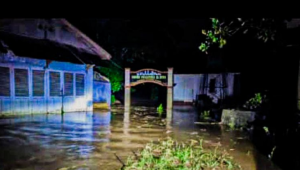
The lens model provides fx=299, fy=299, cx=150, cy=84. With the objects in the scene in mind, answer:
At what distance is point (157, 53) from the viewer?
90.0 ft

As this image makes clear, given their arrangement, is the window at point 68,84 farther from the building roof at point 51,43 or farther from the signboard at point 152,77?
the signboard at point 152,77

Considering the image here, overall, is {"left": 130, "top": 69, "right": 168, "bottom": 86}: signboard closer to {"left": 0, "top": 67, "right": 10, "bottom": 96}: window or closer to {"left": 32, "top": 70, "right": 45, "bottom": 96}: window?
{"left": 32, "top": 70, "right": 45, "bottom": 96}: window

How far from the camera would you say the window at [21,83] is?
1560 cm

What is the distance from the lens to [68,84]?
18.7 m

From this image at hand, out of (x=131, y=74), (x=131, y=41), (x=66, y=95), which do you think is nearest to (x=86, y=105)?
(x=66, y=95)

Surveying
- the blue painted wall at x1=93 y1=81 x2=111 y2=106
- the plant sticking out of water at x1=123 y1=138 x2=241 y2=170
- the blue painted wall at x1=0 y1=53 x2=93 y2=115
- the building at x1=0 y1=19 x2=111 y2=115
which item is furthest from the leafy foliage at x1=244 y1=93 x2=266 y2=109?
the blue painted wall at x1=93 y1=81 x2=111 y2=106

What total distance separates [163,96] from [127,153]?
2299 centimetres

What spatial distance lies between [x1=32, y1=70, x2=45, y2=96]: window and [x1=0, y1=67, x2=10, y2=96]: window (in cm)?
152

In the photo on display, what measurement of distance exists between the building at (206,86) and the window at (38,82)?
1180 centimetres

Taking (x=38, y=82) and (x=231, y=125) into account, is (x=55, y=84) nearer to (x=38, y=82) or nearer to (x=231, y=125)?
(x=38, y=82)

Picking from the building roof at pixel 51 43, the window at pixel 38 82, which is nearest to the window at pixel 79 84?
the building roof at pixel 51 43

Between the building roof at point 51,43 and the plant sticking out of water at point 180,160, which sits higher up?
the building roof at point 51,43

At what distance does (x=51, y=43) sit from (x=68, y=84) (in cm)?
269

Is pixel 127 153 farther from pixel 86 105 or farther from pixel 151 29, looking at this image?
pixel 151 29
